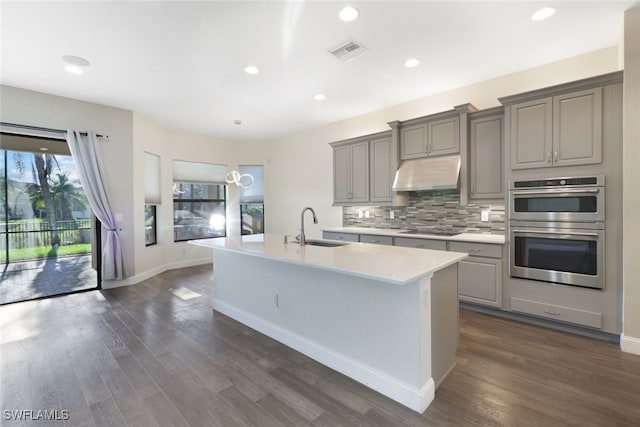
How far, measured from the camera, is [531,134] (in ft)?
9.61

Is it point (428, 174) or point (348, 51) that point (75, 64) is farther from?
point (428, 174)

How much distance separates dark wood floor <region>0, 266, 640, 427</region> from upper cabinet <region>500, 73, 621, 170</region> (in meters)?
1.73

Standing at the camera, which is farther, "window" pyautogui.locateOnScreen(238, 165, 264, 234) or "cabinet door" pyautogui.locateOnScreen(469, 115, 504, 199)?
"window" pyautogui.locateOnScreen(238, 165, 264, 234)

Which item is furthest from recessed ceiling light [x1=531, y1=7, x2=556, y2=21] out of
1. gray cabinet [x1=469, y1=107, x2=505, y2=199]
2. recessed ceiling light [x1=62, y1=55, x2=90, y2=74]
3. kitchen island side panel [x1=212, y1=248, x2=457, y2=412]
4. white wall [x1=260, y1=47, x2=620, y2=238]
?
recessed ceiling light [x1=62, y1=55, x2=90, y2=74]

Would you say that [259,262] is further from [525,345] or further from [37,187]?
[37,187]

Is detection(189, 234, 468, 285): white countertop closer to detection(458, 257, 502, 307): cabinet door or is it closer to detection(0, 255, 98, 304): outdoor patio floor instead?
detection(458, 257, 502, 307): cabinet door

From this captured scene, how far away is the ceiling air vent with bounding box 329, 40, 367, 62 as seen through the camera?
9.06 ft

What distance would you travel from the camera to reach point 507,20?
2449 millimetres

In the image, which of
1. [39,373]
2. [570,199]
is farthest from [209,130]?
[570,199]

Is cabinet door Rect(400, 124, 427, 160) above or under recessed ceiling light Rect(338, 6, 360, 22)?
under

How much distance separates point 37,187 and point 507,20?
19.7 feet

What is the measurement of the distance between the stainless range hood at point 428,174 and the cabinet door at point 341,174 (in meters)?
0.95

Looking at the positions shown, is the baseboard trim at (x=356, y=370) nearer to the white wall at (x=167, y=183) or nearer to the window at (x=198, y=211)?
the white wall at (x=167, y=183)

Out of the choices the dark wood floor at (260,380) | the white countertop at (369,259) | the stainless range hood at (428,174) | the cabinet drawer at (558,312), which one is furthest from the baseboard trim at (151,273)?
the cabinet drawer at (558,312)
